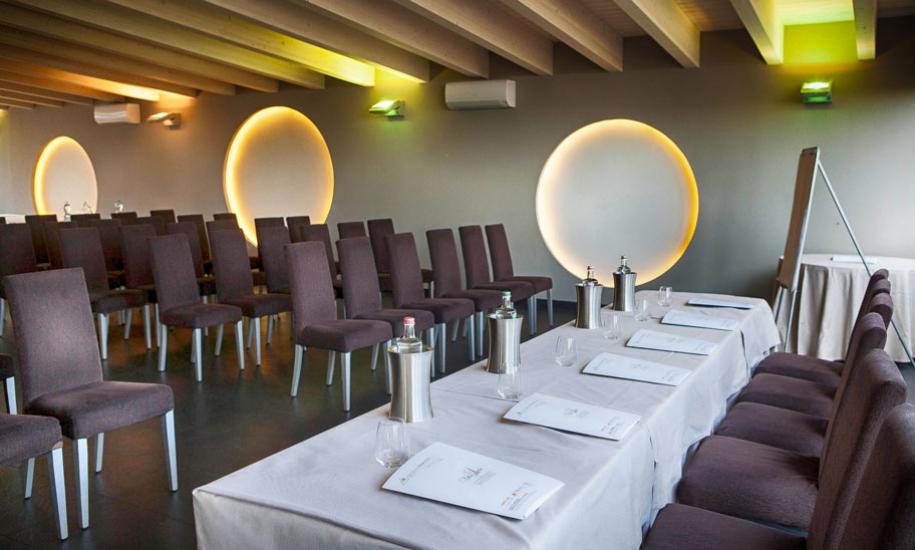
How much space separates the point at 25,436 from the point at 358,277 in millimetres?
2667

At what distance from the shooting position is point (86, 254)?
5.63 metres

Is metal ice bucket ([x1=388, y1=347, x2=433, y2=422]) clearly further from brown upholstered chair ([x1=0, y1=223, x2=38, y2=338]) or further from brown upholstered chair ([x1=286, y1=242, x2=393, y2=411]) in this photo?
brown upholstered chair ([x1=0, y1=223, x2=38, y2=338])

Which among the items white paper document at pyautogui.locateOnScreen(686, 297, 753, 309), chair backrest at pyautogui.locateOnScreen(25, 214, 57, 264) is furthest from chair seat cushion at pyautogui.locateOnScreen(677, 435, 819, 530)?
chair backrest at pyautogui.locateOnScreen(25, 214, 57, 264)

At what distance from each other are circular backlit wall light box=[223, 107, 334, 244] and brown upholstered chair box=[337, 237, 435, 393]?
4.49 meters

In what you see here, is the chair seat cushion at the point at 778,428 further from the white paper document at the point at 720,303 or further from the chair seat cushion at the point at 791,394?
the white paper document at the point at 720,303

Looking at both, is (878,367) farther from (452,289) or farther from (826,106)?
(826,106)

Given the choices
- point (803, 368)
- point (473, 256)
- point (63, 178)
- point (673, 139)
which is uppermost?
point (63, 178)

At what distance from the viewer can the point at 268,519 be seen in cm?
145

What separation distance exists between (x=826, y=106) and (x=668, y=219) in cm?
176

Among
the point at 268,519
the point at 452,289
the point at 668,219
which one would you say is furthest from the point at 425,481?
the point at 668,219

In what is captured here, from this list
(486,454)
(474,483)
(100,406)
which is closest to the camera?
(474,483)

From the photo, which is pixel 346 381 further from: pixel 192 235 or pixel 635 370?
pixel 192 235

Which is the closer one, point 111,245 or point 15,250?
point 15,250

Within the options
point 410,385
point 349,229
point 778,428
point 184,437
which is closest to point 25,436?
point 184,437
